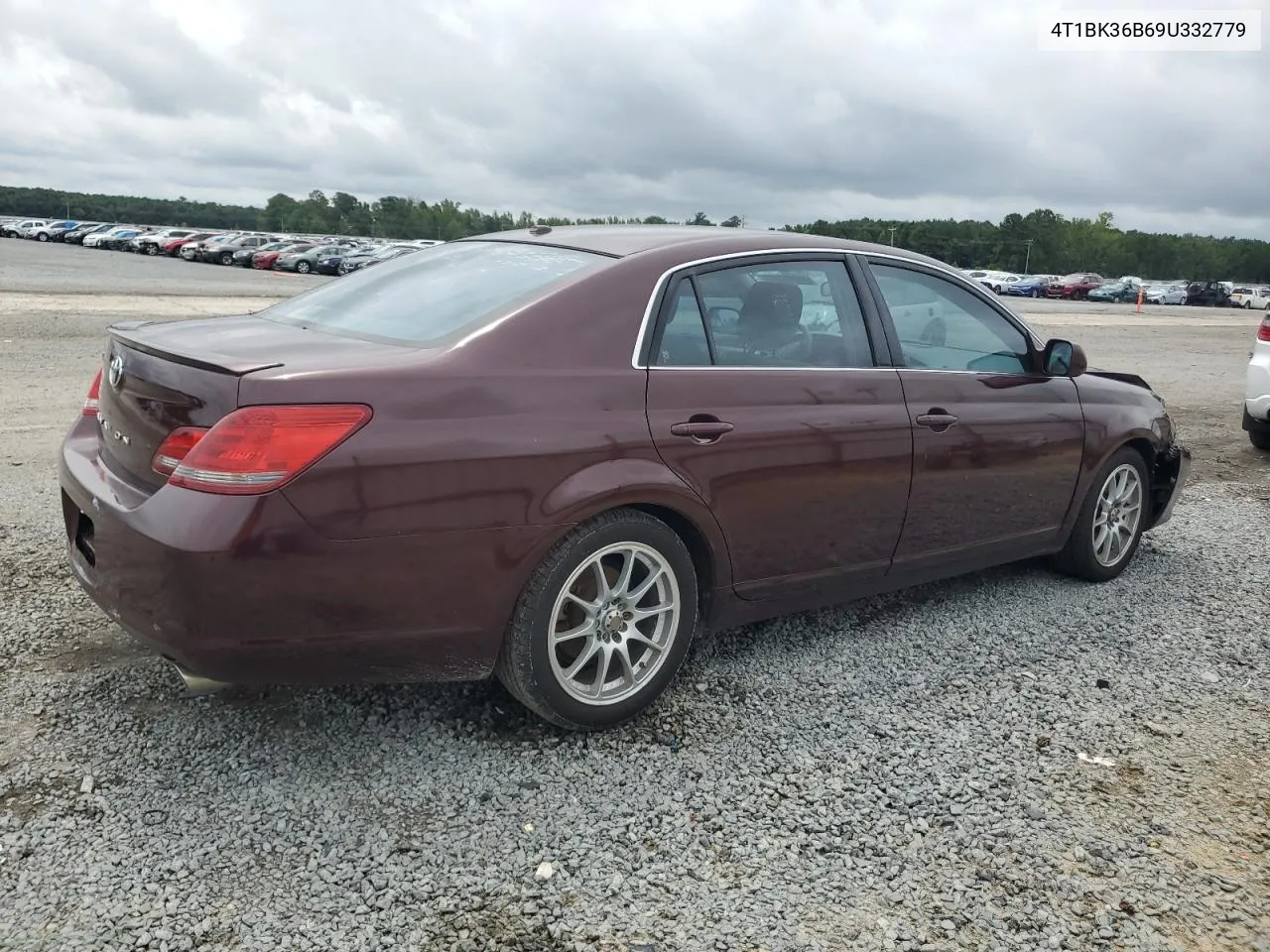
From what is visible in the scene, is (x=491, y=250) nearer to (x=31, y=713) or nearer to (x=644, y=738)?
(x=644, y=738)

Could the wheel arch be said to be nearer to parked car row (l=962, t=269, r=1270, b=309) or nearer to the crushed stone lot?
the crushed stone lot

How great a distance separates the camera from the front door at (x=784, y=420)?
3.41m

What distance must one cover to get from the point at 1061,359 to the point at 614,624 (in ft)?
8.67

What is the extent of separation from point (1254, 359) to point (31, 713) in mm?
9002

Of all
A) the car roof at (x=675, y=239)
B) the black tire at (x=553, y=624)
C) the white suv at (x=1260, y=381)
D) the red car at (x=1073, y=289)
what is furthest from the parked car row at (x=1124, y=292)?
the black tire at (x=553, y=624)

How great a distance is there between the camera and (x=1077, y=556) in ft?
16.6

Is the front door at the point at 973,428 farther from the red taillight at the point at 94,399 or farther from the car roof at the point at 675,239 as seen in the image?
the red taillight at the point at 94,399

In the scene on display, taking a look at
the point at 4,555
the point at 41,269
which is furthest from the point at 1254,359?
the point at 41,269

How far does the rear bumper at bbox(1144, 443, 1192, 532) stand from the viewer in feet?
17.7

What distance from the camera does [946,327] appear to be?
443 centimetres

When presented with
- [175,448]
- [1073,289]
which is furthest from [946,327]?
[1073,289]

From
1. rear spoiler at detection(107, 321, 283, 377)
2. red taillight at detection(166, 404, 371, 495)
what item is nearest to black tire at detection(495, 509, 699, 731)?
red taillight at detection(166, 404, 371, 495)

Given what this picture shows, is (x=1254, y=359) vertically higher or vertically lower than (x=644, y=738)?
higher

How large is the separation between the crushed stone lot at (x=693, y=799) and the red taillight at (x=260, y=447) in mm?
917
